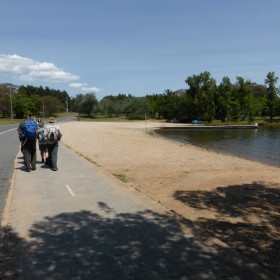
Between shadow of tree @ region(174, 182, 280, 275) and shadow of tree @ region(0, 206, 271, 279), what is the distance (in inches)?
16.6

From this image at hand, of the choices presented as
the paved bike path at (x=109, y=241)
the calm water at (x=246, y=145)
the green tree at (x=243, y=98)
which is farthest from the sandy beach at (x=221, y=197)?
the green tree at (x=243, y=98)

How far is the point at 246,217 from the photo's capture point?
698 centimetres

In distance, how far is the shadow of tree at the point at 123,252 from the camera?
14.1 ft

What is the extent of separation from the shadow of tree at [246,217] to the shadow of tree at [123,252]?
42 cm

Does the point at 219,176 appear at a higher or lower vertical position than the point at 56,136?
lower

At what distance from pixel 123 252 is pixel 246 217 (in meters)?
3.18

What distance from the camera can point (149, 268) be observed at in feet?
14.5

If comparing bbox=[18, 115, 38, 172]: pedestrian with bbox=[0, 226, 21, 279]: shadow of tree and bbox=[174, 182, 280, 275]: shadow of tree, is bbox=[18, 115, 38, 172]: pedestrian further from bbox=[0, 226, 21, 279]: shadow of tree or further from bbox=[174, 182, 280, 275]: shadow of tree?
bbox=[0, 226, 21, 279]: shadow of tree

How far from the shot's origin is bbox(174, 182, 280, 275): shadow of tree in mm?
5148

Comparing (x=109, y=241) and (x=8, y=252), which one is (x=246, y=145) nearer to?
(x=109, y=241)

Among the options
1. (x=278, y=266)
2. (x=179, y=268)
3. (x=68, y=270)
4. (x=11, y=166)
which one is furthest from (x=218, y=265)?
(x=11, y=166)

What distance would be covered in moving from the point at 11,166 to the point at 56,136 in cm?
248

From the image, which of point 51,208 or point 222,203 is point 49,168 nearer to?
point 51,208

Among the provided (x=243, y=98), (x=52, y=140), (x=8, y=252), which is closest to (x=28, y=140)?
(x=52, y=140)
